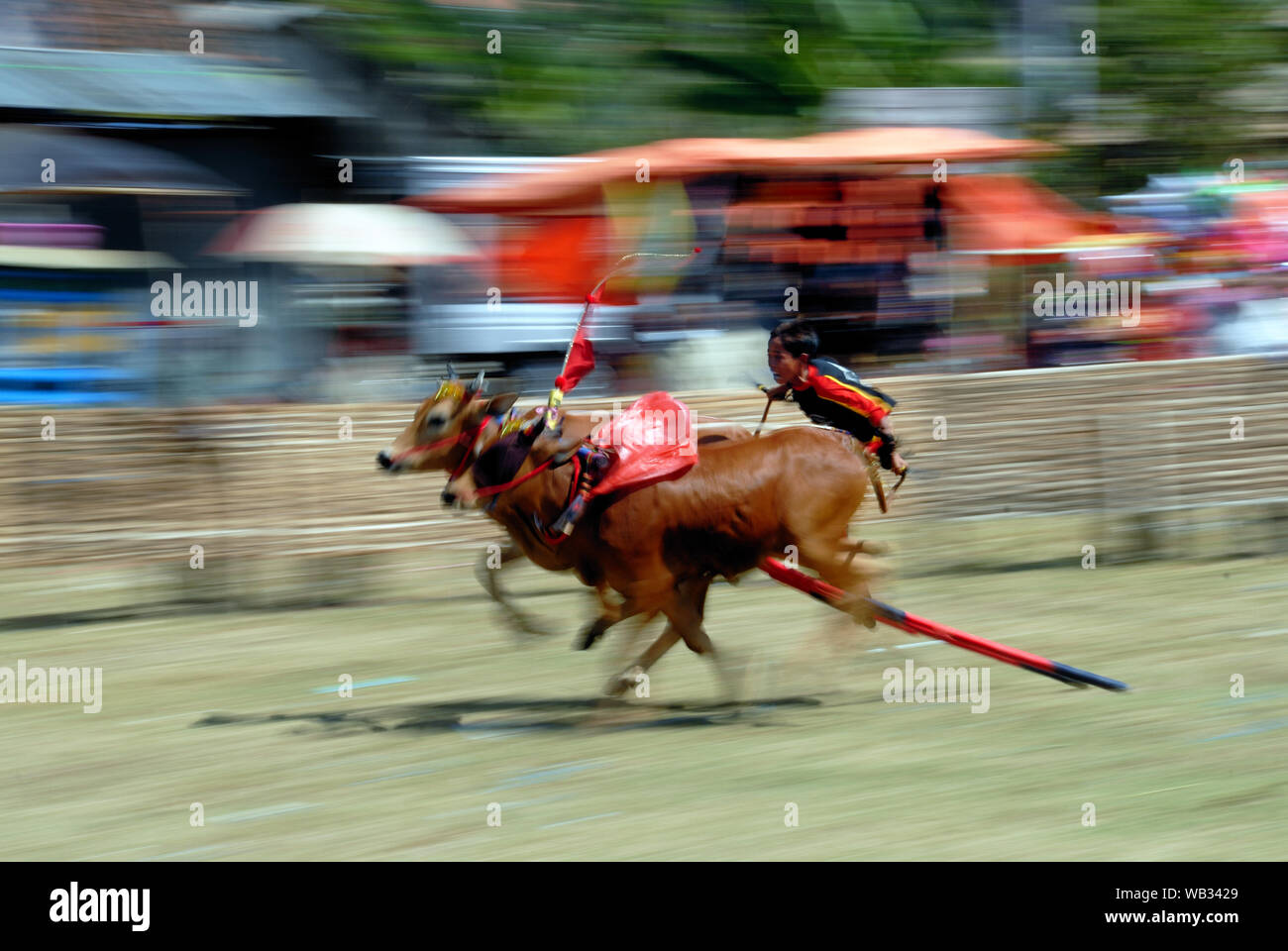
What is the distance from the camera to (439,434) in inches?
336

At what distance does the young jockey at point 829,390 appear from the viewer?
29.6 feet

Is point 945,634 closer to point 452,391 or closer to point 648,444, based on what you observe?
point 648,444

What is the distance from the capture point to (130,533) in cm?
1135

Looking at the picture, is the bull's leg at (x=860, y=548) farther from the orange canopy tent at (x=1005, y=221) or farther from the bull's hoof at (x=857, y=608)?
the orange canopy tent at (x=1005, y=221)

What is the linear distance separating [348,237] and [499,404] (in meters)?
10.3

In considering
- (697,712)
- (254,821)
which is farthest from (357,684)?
(254,821)

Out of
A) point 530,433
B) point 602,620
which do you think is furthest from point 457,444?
point 602,620

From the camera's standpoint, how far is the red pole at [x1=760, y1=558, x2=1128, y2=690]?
8125mm

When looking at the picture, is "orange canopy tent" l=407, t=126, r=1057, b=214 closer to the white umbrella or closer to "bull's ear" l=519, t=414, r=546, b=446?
the white umbrella

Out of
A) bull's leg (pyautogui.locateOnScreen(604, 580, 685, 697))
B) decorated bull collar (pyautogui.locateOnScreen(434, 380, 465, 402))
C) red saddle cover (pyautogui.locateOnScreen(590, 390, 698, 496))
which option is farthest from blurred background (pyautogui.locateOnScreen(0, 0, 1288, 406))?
bull's leg (pyautogui.locateOnScreen(604, 580, 685, 697))

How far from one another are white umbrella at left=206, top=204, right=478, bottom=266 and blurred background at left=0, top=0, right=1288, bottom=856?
0.15 ft

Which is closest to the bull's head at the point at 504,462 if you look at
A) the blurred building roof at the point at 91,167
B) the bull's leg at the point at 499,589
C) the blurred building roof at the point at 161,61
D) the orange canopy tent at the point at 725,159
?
the bull's leg at the point at 499,589

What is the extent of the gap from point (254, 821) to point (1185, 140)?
19.6m

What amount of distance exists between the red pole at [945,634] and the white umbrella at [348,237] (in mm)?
9828
